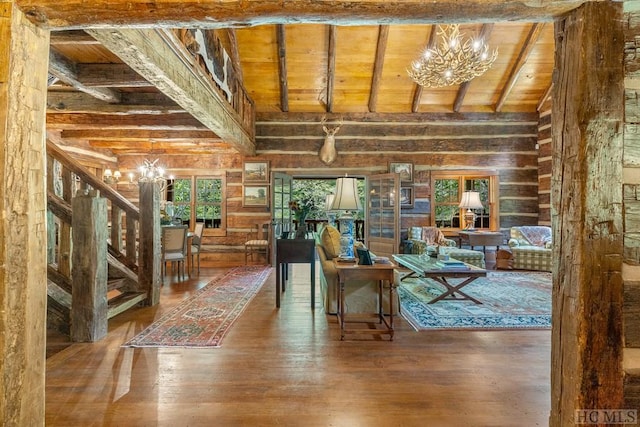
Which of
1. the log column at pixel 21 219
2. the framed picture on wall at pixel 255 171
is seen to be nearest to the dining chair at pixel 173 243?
the framed picture on wall at pixel 255 171

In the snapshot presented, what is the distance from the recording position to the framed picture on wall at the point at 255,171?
763 cm

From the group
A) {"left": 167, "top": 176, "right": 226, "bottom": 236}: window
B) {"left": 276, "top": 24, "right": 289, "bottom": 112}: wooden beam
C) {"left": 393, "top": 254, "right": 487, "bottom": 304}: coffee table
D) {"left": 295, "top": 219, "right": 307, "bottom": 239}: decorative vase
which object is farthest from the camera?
{"left": 167, "top": 176, "right": 226, "bottom": 236}: window

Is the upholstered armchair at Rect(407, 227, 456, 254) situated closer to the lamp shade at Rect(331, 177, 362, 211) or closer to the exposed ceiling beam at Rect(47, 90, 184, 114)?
the lamp shade at Rect(331, 177, 362, 211)

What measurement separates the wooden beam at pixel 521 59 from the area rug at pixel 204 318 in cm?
633

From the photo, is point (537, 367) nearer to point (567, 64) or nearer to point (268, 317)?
point (567, 64)

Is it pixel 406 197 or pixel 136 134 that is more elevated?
pixel 136 134

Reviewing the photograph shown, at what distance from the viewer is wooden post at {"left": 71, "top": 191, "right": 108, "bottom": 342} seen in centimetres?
311

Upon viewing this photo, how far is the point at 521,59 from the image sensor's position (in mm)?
6402

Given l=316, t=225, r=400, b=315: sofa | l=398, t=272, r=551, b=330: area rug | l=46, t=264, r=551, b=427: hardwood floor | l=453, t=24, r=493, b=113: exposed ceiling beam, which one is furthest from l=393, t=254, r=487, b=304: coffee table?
l=453, t=24, r=493, b=113: exposed ceiling beam

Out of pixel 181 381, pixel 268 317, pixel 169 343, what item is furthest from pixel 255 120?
pixel 181 381

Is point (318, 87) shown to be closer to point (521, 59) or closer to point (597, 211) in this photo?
point (521, 59)

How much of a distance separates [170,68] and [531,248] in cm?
684

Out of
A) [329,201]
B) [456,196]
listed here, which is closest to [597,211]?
[329,201]

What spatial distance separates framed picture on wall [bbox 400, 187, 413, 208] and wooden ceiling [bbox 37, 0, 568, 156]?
1774 millimetres
